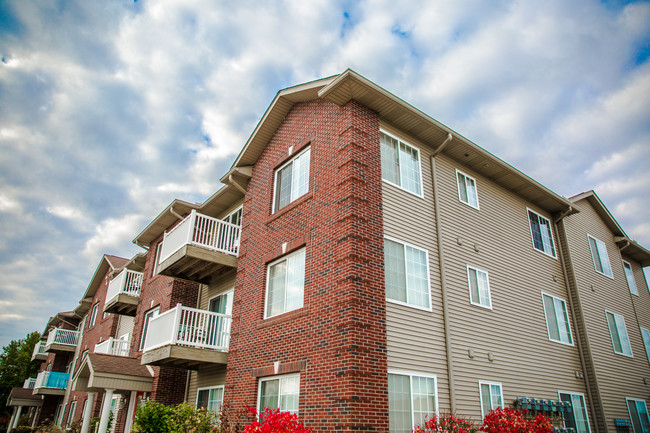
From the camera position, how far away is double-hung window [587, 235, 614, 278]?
1841 centimetres

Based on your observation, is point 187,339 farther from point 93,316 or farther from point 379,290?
point 93,316

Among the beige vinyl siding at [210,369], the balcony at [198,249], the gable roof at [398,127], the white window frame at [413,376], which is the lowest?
the white window frame at [413,376]

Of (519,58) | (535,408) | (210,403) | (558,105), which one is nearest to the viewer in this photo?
(535,408)

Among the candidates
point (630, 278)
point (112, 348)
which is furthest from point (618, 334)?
point (112, 348)

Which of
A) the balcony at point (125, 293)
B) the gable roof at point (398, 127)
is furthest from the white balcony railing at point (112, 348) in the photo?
the gable roof at point (398, 127)

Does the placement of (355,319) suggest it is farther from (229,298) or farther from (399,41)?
(399,41)

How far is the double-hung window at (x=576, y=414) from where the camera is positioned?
44.7ft

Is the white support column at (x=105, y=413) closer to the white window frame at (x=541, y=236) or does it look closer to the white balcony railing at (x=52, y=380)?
the white window frame at (x=541, y=236)

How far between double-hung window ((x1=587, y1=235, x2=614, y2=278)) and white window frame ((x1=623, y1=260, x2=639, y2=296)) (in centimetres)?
197

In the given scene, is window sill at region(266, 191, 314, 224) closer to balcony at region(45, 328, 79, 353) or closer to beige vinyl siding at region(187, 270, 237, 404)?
beige vinyl siding at region(187, 270, 237, 404)

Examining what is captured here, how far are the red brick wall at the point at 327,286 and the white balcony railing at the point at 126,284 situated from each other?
32.8ft

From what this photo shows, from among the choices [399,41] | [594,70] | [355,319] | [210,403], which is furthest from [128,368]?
[594,70]

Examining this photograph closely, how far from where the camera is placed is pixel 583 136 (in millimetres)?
18766

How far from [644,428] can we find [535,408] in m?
7.48
